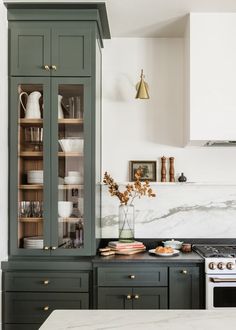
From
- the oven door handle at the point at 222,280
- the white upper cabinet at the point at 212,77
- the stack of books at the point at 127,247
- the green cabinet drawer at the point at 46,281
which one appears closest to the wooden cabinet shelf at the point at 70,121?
the white upper cabinet at the point at 212,77

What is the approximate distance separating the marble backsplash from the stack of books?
323 millimetres

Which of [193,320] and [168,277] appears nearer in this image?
[193,320]

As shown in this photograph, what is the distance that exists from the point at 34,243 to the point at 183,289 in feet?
3.72

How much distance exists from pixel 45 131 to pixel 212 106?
1.30 m

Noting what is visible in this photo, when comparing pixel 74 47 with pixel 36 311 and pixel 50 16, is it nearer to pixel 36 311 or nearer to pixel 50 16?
pixel 50 16

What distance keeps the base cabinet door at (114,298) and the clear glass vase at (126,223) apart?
48 centimetres

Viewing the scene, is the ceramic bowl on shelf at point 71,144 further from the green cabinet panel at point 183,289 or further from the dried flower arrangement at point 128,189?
the green cabinet panel at point 183,289

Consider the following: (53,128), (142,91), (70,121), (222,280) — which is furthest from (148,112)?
(222,280)

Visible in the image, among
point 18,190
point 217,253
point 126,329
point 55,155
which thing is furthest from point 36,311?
point 126,329

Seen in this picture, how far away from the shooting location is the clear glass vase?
351 cm

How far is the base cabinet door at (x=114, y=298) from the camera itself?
3102 mm

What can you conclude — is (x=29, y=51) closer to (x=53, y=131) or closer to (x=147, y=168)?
(x=53, y=131)

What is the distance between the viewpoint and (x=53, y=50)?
10.6 ft

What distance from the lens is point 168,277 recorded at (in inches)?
123
